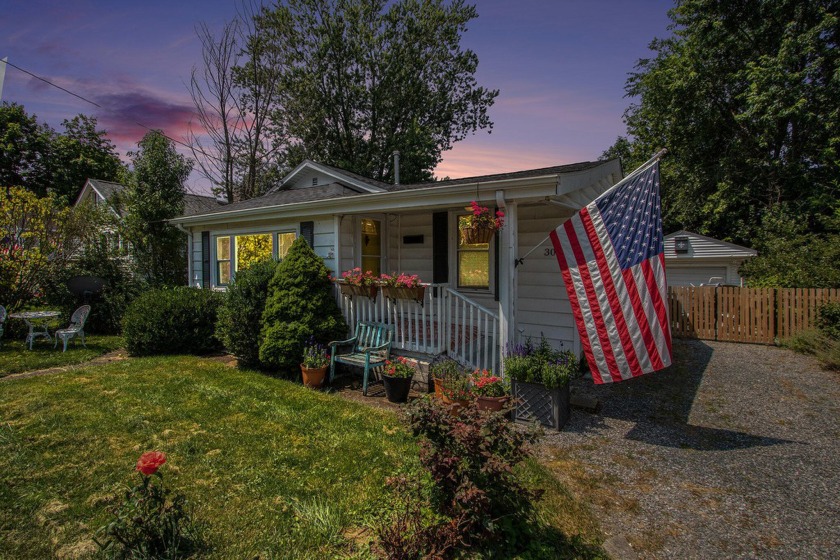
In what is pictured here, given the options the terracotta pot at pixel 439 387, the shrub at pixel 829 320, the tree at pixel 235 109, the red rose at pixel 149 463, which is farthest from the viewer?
the tree at pixel 235 109

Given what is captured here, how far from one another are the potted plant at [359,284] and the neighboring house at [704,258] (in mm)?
12162

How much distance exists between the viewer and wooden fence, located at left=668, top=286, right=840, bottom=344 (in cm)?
851

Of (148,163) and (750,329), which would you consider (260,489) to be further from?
(148,163)

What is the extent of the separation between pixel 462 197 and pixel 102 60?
7850 millimetres

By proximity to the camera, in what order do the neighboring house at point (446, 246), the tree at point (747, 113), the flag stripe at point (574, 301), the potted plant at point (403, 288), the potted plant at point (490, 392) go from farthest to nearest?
the tree at point (747, 113)
the potted plant at point (403, 288)
the neighboring house at point (446, 246)
the potted plant at point (490, 392)
the flag stripe at point (574, 301)

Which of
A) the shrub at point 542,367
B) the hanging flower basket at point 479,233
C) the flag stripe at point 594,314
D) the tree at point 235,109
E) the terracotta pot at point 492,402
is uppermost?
the tree at point 235,109

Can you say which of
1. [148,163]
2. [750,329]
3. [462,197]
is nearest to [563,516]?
[462,197]

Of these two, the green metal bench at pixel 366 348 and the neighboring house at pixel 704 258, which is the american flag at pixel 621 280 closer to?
the green metal bench at pixel 366 348

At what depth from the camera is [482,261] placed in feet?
23.2

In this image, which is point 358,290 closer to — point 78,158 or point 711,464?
point 711,464

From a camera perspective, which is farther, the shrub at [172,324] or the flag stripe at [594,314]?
the shrub at [172,324]

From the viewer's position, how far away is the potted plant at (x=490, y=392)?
14.7 feet

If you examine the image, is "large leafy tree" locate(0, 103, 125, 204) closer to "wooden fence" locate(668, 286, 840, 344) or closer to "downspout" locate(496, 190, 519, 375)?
"downspout" locate(496, 190, 519, 375)

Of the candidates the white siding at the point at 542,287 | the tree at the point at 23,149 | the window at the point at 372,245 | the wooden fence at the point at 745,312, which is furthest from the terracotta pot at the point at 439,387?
the tree at the point at 23,149
